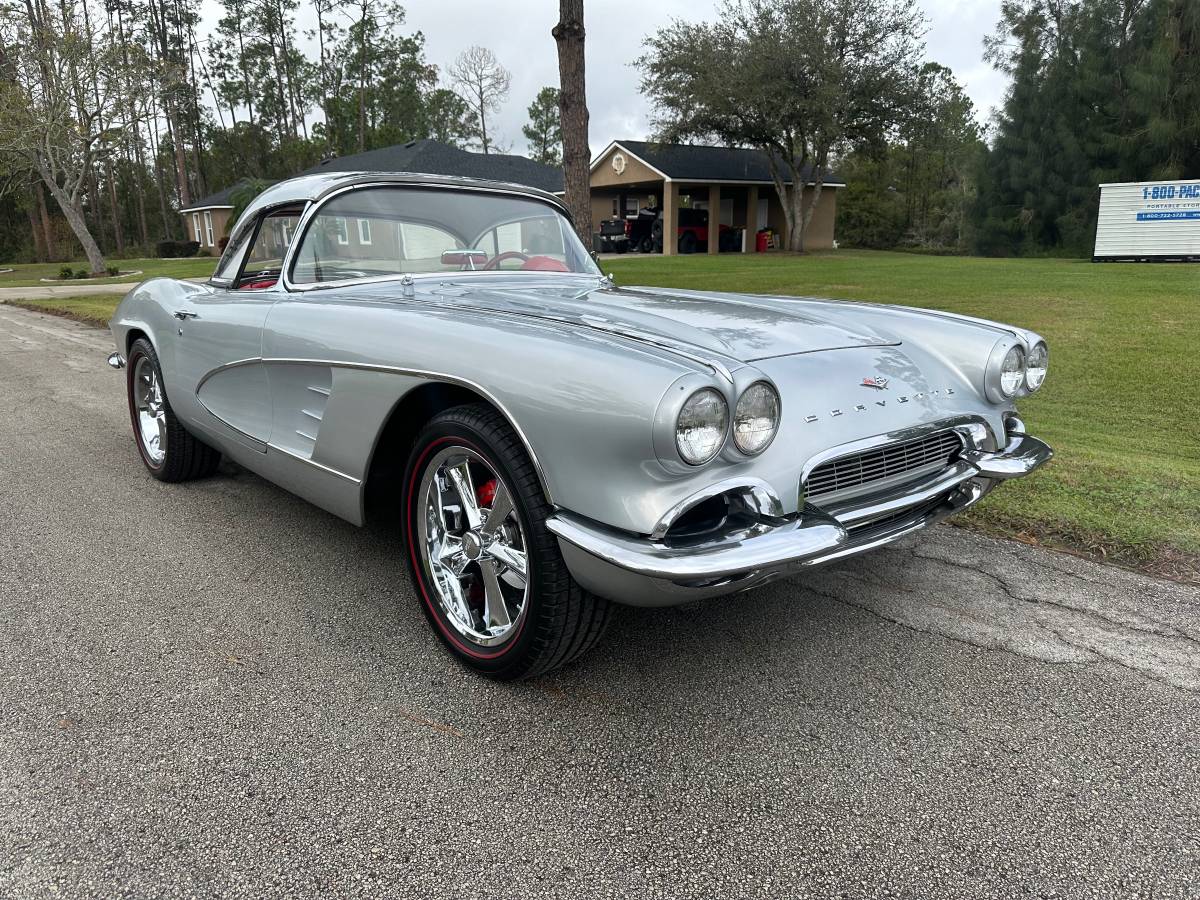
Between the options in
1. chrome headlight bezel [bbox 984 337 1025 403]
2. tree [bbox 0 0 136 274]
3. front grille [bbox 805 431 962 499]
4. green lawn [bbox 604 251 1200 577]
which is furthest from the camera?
tree [bbox 0 0 136 274]

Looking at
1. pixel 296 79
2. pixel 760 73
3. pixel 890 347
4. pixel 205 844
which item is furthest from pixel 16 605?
pixel 296 79

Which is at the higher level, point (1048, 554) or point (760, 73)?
point (760, 73)

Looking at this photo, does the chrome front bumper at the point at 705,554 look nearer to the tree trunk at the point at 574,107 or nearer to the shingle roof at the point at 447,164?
the tree trunk at the point at 574,107

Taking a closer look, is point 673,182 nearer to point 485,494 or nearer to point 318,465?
point 318,465

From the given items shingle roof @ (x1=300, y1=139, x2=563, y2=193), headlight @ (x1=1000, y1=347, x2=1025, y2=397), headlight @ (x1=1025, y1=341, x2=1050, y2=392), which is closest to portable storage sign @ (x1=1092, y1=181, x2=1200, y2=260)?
shingle roof @ (x1=300, y1=139, x2=563, y2=193)

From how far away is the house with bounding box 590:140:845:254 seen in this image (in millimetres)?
32781

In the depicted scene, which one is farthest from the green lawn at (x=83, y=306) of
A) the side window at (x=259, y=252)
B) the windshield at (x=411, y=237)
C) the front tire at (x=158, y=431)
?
the windshield at (x=411, y=237)

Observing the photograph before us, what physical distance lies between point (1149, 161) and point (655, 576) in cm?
3799

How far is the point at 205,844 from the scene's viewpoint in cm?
176

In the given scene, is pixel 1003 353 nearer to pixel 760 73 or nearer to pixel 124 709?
pixel 124 709

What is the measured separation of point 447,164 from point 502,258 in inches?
1077

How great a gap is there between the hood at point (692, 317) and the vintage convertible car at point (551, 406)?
2 centimetres

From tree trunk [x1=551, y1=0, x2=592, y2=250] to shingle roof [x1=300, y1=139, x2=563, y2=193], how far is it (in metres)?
19.6

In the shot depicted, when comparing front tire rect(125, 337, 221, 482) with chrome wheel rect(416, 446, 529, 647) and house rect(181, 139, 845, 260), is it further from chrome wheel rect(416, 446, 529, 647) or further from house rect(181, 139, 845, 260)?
house rect(181, 139, 845, 260)
